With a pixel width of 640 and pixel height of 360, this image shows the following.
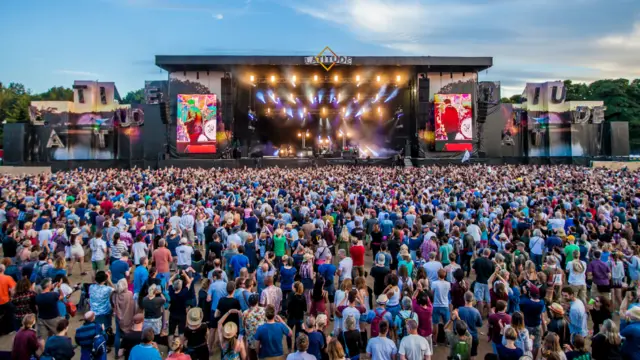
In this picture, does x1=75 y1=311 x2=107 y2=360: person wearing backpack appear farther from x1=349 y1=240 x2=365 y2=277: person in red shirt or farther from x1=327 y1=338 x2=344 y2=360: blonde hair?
x1=349 y1=240 x2=365 y2=277: person in red shirt

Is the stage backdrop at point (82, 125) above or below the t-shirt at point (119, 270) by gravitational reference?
above

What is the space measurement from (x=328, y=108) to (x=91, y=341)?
3860cm

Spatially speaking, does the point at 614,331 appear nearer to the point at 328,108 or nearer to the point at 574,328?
the point at 574,328

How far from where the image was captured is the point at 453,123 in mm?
32938

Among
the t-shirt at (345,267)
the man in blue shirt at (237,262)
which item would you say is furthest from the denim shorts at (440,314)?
the man in blue shirt at (237,262)

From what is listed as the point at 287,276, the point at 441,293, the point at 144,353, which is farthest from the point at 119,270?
the point at 441,293

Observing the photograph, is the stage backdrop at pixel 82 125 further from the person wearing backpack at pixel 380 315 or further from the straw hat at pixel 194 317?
the person wearing backpack at pixel 380 315

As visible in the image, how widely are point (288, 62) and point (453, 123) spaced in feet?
45.5

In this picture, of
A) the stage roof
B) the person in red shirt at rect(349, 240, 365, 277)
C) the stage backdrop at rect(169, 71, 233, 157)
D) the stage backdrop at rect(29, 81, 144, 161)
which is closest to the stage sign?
the stage roof

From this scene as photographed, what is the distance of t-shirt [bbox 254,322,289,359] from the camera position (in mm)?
4422

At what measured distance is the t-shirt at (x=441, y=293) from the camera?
5.70 m

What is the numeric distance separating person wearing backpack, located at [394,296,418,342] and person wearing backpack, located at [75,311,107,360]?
3.40 metres

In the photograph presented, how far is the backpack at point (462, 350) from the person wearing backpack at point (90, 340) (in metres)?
3.85

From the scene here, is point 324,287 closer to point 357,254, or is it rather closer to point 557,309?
point 357,254
